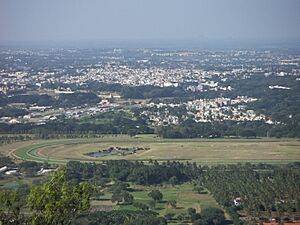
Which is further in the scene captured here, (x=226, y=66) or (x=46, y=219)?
(x=226, y=66)

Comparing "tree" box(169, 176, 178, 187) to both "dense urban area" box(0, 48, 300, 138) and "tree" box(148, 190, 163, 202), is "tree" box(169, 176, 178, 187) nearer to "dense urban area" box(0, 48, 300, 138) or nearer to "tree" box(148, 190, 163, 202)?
"tree" box(148, 190, 163, 202)

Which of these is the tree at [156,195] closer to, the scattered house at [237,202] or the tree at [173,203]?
the tree at [173,203]

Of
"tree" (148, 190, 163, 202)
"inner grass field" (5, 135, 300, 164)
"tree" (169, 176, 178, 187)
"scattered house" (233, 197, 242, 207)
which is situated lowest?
"inner grass field" (5, 135, 300, 164)

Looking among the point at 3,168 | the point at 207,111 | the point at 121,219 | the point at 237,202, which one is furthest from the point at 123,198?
the point at 207,111

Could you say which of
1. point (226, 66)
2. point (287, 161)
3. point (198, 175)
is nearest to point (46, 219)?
point (198, 175)

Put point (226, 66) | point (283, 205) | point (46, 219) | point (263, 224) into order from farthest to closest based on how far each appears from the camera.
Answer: point (226, 66)
point (283, 205)
point (263, 224)
point (46, 219)


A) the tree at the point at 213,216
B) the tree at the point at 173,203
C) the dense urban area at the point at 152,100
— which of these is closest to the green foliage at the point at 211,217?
the tree at the point at 213,216

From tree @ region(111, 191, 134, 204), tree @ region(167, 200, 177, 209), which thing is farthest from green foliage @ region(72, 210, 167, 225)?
tree @ region(111, 191, 134, 204)

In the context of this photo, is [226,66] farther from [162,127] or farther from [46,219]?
[46,219]
